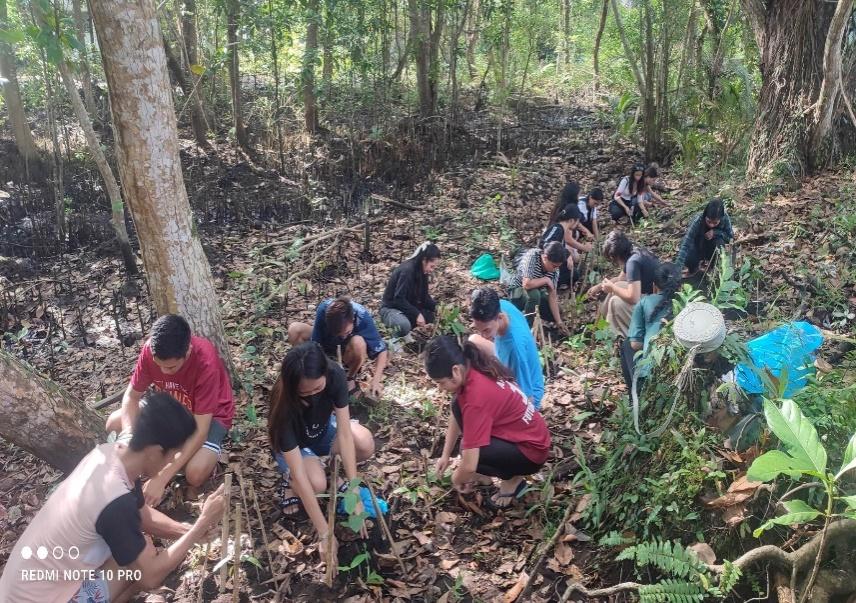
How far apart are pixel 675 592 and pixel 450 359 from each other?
4.62 ft

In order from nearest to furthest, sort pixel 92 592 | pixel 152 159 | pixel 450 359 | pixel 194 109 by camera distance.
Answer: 1. pixel 92 592
2. pixel 450 359
3. pixel 152 159
4. pixel 194 109

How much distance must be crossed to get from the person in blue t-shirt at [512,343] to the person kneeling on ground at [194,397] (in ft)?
5.13

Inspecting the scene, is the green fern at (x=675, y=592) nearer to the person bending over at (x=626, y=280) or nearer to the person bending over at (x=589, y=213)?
the person bending over at (x=626, y=280)

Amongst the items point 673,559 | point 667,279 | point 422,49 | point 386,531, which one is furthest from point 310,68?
point 673,559

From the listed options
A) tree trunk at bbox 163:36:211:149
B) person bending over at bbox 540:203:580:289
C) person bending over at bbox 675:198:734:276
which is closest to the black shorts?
person bending over at bbox 675:198:734:276

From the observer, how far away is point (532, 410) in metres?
3.55

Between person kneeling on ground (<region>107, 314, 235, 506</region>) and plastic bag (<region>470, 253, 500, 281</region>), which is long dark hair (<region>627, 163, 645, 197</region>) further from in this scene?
person kneeling on ground (<region>107, 314, 235, 506</region>)

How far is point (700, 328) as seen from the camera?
2.90 meters

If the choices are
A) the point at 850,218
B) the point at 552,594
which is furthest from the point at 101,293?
the point at 850,218

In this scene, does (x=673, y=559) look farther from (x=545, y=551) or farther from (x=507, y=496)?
(x=507, y=496)

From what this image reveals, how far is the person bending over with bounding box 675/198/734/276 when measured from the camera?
17.9 feet

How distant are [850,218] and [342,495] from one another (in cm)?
560

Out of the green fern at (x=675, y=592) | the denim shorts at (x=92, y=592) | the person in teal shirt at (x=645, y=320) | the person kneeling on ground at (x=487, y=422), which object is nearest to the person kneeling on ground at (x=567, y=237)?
the person in teal shirt at (x=645, y=320)

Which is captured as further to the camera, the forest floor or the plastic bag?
the plastic bag
